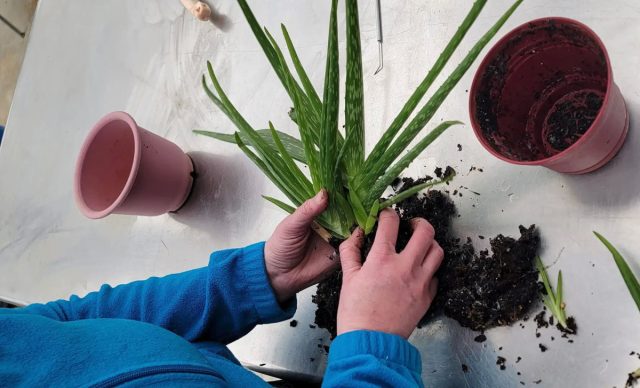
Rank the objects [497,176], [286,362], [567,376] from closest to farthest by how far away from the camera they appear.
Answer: [567,376], [497,176], [286,362]

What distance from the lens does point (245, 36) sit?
118cm

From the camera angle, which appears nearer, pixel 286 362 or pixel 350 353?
pixel 350 353

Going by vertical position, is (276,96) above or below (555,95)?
below

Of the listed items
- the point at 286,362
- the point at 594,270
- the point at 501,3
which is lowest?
the point at 286,362

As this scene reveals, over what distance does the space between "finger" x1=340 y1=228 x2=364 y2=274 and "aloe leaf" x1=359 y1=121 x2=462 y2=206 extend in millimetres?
46

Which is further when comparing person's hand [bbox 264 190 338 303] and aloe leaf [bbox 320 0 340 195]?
person's hand [bbox 264 190 338 303]

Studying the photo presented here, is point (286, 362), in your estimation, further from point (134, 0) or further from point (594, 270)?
point (134, 0)

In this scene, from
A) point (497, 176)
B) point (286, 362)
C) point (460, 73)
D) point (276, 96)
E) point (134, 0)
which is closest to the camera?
point (460, 73)

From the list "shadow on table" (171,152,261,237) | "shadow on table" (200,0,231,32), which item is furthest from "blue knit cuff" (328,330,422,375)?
"shadow on table" (200,0,231,32)

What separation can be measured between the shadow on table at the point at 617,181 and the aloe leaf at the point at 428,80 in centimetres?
28

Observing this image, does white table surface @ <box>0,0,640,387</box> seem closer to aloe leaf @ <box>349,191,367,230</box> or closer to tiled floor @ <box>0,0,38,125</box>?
aloe leaf @ <box>349,191,367,230</box>

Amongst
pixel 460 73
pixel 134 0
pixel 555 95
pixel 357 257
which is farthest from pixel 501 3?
pixel 134 0

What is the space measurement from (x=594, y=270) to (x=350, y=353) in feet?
1.12

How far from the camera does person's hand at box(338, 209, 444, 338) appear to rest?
64 cm
